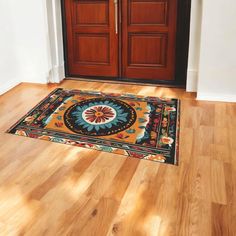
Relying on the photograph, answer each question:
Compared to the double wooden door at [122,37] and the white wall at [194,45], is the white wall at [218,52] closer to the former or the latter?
the white wall at [194,45]

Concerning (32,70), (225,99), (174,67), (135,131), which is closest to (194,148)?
(135,131)

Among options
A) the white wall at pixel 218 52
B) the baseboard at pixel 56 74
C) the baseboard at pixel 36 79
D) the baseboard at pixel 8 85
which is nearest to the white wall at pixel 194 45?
the white wall at pixel 218 52

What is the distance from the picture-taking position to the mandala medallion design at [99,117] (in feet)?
9.99

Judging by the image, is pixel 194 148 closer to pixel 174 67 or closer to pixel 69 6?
pixel 174 67

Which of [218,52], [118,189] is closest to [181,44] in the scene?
[218,52]

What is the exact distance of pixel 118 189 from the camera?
2217 millimetres

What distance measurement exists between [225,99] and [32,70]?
7.59 ft

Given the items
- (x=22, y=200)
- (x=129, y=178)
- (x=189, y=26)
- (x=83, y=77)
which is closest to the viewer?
(x=22, y=200)

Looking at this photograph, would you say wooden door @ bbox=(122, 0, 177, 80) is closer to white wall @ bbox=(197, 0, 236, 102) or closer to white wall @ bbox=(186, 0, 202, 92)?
white wall @ bbox=(186, 0, 202, 92)

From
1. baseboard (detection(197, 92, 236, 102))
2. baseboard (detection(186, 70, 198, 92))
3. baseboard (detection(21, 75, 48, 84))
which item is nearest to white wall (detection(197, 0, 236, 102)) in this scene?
baseboard (detection(197, 92, 236, 102))

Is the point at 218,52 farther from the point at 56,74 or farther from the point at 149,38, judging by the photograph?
the point at 56,74

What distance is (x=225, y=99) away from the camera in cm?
360

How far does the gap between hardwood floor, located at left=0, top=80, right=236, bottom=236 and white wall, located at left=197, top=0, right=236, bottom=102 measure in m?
0.61

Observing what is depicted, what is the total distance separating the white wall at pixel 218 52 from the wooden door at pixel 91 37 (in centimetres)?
114
